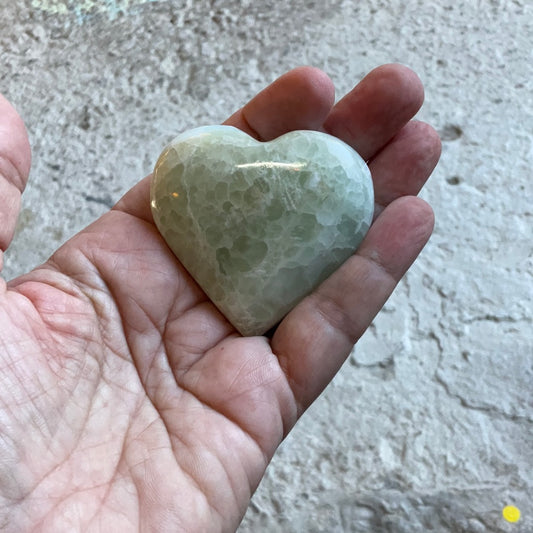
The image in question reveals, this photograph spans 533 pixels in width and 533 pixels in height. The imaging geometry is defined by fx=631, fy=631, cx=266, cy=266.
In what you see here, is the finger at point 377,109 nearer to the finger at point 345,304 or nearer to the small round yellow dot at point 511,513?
the finger at point 345,304

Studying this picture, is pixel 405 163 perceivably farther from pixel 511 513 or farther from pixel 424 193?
pixel 511 513

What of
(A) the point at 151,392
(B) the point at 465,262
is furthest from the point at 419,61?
(A) the point at 151,392

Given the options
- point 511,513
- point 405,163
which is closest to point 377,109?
point 405,163

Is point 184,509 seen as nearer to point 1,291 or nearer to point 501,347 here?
point 1,291

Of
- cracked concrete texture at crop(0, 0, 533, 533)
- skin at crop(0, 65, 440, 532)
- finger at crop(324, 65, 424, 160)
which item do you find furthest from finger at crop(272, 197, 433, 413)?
cracked concrete texture at crop(0, 0, 533, 533)

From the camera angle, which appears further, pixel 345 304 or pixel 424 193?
pixel 424 193
